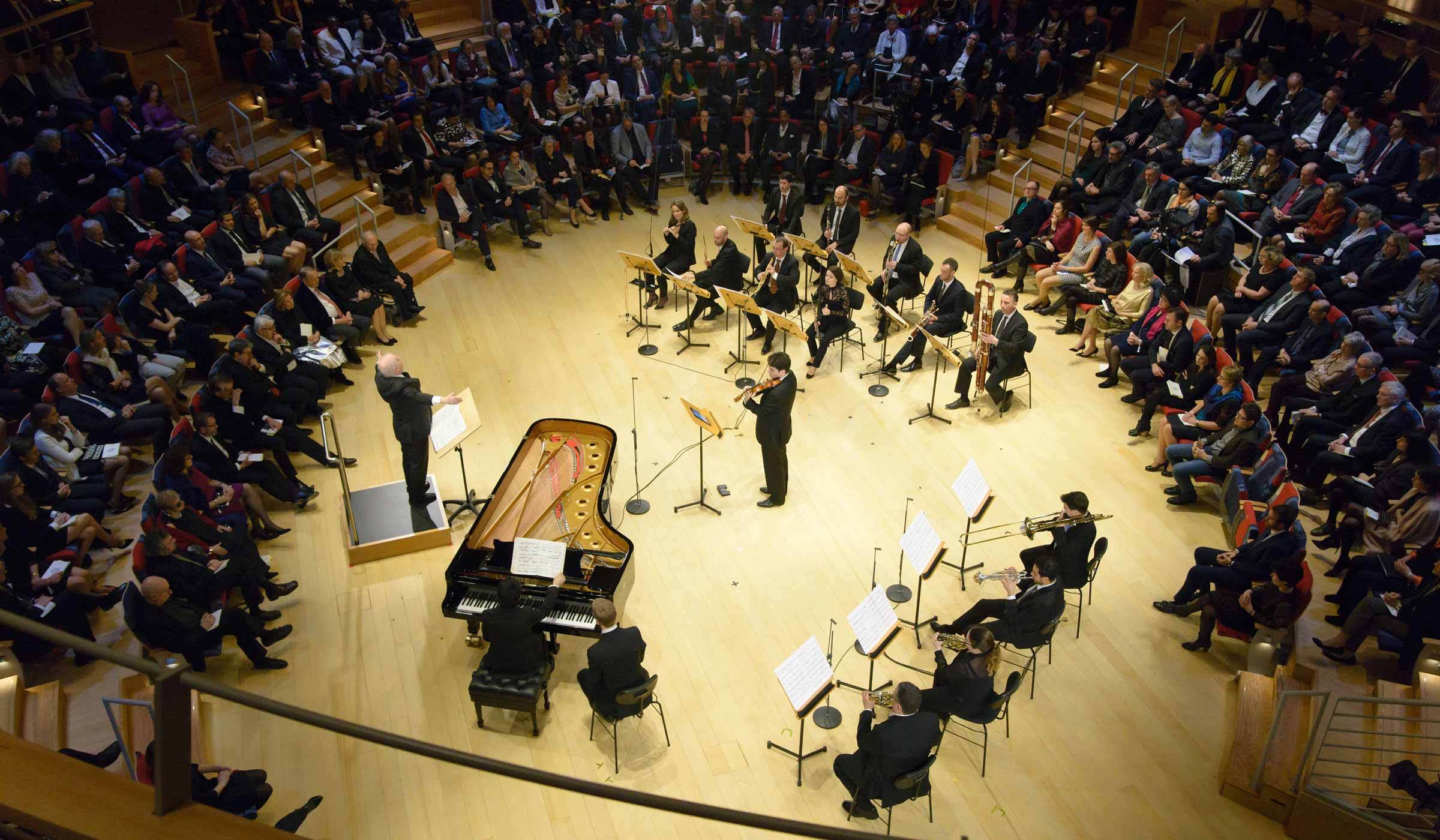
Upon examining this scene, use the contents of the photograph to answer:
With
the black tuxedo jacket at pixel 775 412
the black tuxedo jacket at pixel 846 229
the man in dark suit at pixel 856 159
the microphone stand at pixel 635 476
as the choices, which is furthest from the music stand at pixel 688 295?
the man in dark suit at pixel 856 159

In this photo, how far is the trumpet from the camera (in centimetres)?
717

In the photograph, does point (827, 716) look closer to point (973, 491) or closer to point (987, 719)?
point (987, 719)

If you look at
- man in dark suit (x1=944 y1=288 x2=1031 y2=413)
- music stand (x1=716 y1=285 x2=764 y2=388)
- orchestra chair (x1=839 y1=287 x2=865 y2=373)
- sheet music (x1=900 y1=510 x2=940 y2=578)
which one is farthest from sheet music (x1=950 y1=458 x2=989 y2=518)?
orchestra chair (x1=839 y1=287 x2=865 y2=373)

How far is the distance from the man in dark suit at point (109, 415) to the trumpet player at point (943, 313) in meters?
6.56

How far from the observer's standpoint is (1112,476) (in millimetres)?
9344

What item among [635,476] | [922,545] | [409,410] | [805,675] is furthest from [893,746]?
[409,410]

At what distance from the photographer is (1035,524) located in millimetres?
7648

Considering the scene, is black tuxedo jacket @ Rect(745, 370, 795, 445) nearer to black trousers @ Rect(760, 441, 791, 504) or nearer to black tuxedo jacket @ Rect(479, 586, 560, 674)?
black trousers @ Rect(760, 441, 791, 504)

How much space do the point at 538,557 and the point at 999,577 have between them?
10.4ft

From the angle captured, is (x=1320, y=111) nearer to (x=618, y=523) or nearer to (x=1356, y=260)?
(x=1356, y=260)

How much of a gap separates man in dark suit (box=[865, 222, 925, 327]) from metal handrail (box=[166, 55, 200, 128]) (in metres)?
8.01

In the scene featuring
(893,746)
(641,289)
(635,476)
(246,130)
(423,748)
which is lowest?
(635,476)

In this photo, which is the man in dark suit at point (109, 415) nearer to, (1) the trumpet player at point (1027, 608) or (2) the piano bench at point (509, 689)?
(2) the piano bench at point (509, 689)

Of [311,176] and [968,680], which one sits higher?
[311,176]
